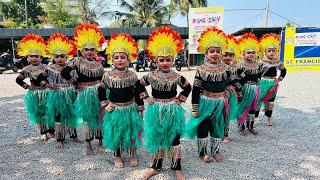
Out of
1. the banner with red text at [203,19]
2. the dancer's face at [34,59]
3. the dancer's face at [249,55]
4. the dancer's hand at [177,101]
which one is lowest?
the dancer's hand at [177,101]

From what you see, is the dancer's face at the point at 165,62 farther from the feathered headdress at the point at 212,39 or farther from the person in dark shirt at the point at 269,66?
the person in dark shirt at the point at 269,66

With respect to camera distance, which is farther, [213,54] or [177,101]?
[213,54]

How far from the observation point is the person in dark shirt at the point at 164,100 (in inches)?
139

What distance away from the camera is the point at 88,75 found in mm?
4281

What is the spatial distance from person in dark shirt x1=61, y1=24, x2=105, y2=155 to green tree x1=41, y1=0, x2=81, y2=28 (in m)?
27.4

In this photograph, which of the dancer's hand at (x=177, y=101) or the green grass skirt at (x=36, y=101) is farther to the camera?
the green grass skirt at (x=36, y=101)

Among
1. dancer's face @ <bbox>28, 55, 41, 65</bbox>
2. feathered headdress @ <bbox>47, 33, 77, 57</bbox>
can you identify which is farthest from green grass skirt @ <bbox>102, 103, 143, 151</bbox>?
dancer's face @ <bbox>28, 55, 41, 65</bbox>

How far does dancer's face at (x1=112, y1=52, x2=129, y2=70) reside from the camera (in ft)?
12.4

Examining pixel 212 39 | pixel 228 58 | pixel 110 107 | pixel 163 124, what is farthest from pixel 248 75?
pixel 110 107

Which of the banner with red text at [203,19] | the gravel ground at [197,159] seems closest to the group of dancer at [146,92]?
the gravel ground at [197,159]

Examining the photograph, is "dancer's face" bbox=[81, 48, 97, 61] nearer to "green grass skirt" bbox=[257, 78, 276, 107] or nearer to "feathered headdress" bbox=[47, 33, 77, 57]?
"feathered headdress" bbox=[47, 33, 77, 57]

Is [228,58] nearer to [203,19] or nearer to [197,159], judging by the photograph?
[197,159]

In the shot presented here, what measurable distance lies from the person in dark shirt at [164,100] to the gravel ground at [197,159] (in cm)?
40

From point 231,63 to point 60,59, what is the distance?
2728 millimetres
